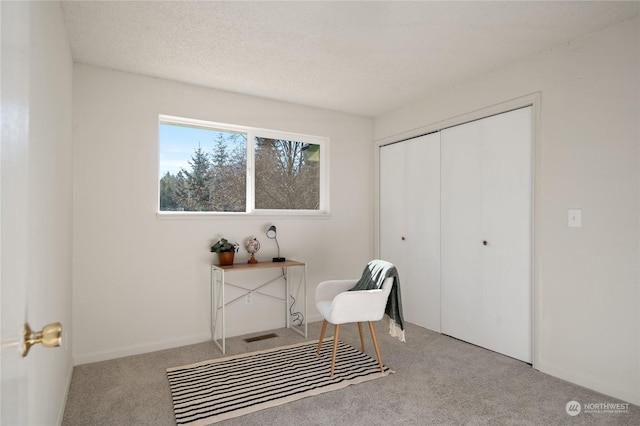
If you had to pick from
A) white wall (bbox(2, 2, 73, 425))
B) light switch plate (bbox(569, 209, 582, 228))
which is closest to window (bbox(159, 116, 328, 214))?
white wall (bbox(2, 2, 73, 425))

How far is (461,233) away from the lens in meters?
3.50

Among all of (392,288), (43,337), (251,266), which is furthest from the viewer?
(251,266)

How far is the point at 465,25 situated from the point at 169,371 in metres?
3.22

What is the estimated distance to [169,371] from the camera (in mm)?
2785

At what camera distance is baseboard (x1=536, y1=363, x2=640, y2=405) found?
232 centimetres

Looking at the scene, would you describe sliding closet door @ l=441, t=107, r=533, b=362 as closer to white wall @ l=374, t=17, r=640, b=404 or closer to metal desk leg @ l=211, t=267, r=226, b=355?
white wall @ l=374, t=17, r=640, b=404

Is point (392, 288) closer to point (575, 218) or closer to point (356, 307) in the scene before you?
point (356, 307)

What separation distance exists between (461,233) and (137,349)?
308 centimetres

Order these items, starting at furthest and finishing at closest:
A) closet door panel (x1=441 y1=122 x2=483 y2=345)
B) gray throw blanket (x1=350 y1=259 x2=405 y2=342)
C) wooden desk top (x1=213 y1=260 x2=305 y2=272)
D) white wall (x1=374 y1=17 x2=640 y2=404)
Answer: closet door panel (x1=441 y1=122 x2=483 y2=345) → wooden desk top (x1=213 y1=260 x2=305 y2=272) → gray throw blanket (x1=350 y1=259 x2=405 y2=342) → white wall (x1=374 y1=17 x2=640 y2=404)

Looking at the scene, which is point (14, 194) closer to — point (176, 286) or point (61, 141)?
point (61, 141)

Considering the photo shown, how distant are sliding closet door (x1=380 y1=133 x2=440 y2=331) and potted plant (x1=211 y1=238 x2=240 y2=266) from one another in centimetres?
186

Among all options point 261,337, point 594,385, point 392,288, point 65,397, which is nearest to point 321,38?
point 392,288

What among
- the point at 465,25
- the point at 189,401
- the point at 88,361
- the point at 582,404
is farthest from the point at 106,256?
the point at 582,404

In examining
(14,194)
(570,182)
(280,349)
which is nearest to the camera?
(14,194)
